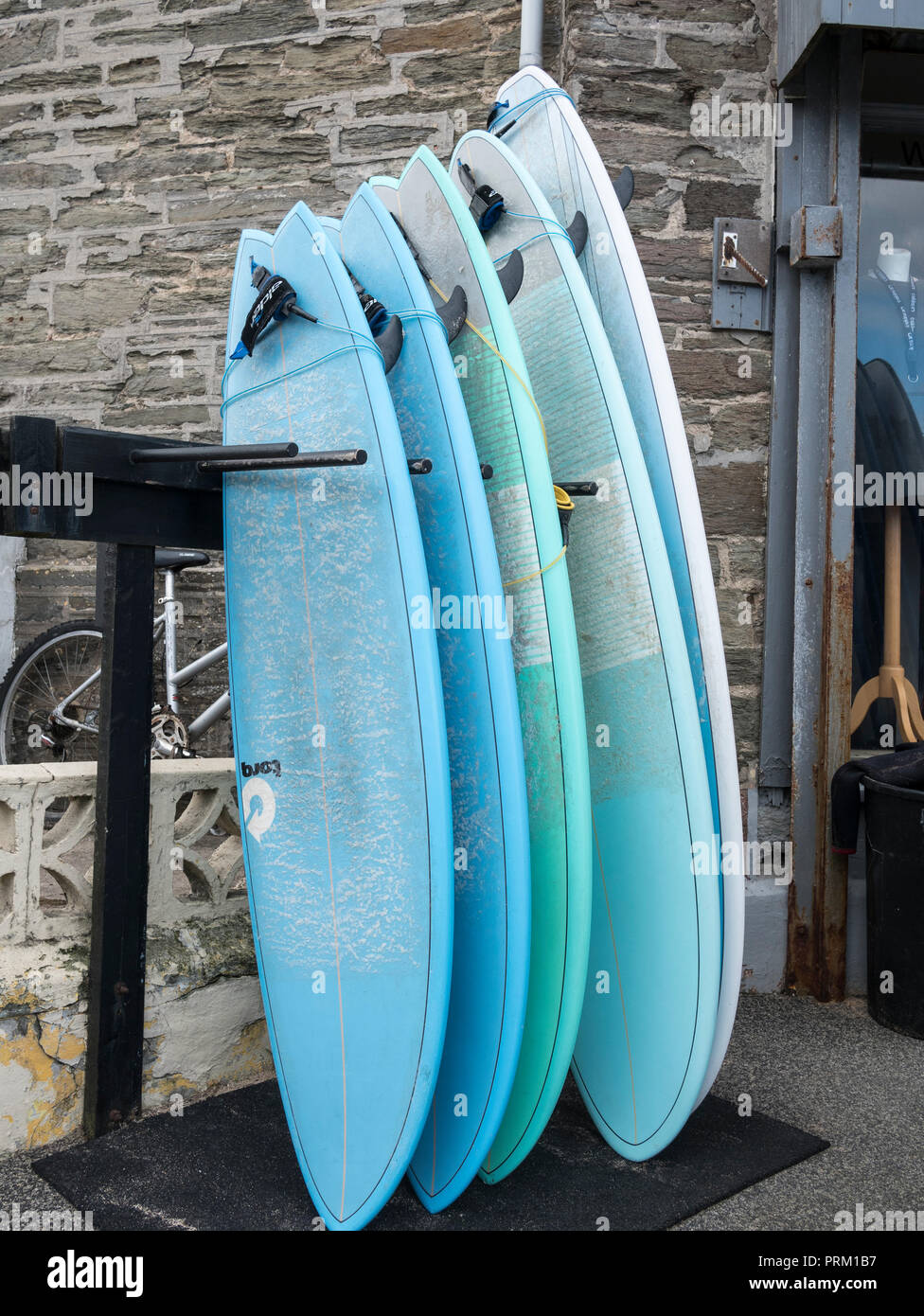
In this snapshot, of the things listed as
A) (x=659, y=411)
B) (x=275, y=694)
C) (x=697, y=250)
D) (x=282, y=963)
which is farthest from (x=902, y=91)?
(x=282, y=963)

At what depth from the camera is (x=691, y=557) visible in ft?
6.64

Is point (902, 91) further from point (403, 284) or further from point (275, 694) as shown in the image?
point (275, 694)

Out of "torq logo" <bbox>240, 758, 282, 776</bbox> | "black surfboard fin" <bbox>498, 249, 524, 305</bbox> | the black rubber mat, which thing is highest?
"black surfboard fin" <bbox>498, 249, 524, 305</bbox>

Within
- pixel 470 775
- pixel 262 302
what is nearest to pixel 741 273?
pixel 262 302

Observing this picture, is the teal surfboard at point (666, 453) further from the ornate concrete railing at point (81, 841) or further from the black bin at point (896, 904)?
the ornate concrete railing at point (81, 841)

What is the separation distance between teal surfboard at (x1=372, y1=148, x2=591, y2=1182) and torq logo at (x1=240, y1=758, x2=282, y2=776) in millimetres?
474

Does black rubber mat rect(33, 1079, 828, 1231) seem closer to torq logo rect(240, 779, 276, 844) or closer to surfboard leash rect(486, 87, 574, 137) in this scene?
torq logo rect(240, 779, 276, 844)

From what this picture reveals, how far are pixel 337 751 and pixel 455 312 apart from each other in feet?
2.84

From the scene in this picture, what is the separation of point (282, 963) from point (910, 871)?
169 centimetres

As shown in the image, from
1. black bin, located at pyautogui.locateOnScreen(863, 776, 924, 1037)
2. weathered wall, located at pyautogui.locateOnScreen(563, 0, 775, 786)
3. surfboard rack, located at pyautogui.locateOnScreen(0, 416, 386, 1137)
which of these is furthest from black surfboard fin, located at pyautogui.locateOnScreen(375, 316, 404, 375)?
black bin, located at pyautogui.locateOnScreen(863, 776, 924, 1037)

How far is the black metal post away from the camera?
2.03m
